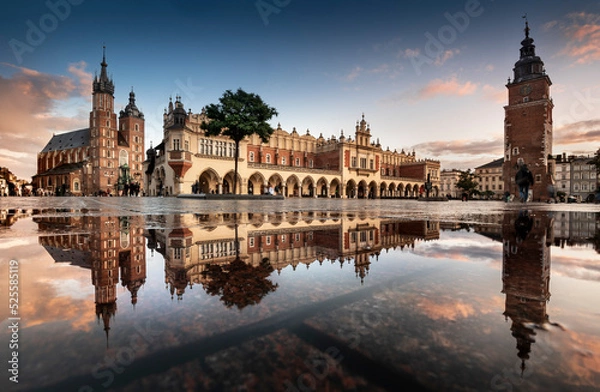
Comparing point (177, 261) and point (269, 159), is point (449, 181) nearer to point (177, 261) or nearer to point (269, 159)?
point (269, 159)

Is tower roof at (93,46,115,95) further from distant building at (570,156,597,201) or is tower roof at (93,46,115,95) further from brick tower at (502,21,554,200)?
distant building at (570,156,597,201)

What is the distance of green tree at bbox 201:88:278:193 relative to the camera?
72.9 ft

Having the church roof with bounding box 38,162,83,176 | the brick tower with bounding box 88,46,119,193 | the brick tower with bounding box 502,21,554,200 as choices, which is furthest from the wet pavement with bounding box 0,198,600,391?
the church roof with bounding box 38,162,83,176

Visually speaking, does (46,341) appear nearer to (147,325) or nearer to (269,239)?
(147,325)

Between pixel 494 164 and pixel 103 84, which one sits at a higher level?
pixel 103 84

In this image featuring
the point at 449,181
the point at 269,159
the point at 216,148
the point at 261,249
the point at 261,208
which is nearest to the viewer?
the point at 261,249

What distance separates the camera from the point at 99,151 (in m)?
70.6

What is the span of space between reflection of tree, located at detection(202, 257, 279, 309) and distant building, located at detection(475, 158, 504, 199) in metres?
105

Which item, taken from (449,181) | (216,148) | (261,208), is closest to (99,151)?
(216,148)

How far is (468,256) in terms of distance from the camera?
2.06m

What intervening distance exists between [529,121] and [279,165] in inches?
1195

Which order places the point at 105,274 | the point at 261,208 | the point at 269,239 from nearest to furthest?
the point at 105,274 < the point at 269,239 < the point at 261,208

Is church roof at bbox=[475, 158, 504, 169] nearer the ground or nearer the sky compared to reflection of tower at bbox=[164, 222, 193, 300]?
nearer the sky

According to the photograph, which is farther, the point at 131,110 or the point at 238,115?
the point at 131,110
